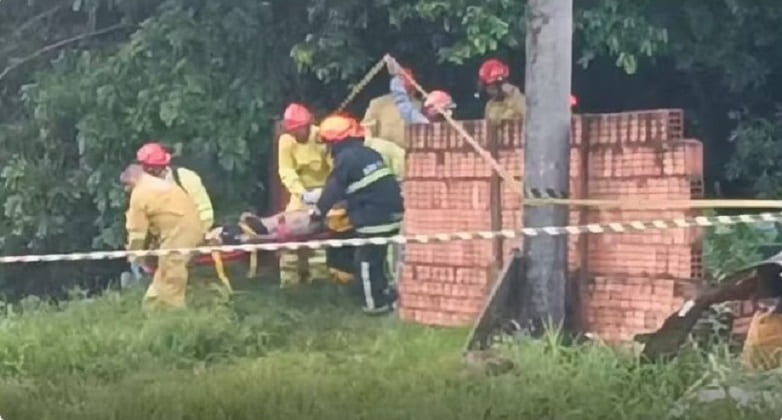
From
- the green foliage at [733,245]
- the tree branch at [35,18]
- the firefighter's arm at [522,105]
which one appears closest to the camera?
the green foliage at [733,245]

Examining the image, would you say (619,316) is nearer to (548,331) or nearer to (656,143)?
(548,331)

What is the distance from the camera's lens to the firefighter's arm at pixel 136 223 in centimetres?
277

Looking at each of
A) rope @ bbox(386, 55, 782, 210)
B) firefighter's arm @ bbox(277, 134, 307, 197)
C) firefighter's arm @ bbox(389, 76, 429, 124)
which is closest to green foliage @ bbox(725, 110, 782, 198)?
rope @ bbox(386, 55, 782, 210)

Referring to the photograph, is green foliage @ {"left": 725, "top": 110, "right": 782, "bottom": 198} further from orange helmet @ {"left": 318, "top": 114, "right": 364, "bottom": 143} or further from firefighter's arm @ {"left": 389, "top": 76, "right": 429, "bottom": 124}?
orange helmet @ {"left": 318, "top": 114, "right": 364, "bottom": 143}

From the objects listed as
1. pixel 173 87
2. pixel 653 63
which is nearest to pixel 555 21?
pixel 653 63

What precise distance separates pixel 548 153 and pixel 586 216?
5.1 inches

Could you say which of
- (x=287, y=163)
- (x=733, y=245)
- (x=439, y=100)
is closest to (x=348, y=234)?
(x=287, y=163)

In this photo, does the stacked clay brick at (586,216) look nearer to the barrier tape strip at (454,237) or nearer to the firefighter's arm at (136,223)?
the barrier tape strip at (454,237)

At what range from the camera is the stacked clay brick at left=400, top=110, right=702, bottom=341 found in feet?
8.13

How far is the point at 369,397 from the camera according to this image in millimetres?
2621

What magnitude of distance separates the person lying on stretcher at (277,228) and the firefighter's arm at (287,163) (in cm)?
5

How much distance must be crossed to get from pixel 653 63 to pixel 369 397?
774 millimetres

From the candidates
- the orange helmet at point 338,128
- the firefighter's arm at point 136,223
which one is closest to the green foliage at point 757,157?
the orange helmet at point 338,128

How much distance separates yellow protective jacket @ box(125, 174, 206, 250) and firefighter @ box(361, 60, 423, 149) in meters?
0.37
